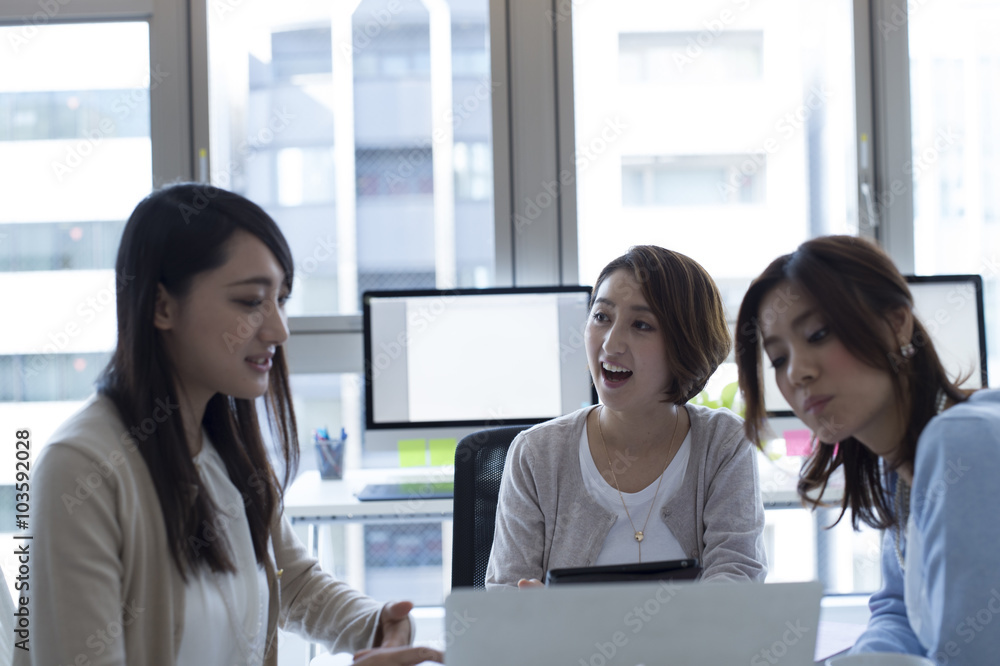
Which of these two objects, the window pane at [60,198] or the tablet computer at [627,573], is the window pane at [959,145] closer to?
the tablet computer at [627,573]

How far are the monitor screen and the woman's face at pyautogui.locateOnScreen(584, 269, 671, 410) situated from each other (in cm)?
79

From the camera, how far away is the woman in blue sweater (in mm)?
846

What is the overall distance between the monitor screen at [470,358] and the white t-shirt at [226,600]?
1.04m

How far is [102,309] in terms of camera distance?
8.61 feet

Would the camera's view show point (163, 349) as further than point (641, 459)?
No

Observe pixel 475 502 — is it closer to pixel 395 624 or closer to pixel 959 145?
pixel 395 624

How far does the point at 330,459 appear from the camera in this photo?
7.72 ft

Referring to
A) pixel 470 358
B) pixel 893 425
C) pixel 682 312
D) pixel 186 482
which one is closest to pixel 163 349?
pixel 186 482

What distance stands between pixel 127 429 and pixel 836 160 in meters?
2.48

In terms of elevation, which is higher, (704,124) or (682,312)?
Answer: (704,124)

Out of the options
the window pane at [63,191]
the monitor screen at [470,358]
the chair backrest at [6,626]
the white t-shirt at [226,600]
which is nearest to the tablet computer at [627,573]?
the white t-shirt at [226,600]

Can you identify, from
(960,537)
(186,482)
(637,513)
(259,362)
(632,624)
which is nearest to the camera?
(632,624)

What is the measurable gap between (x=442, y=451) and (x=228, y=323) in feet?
4.17

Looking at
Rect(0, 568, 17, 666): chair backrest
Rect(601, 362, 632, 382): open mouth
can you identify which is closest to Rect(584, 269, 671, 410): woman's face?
Rect(601, 362, 632, 382): open mouth
